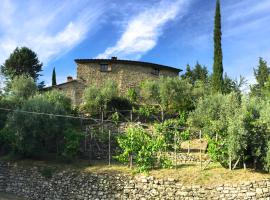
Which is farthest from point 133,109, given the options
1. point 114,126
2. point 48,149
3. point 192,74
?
point 192,74

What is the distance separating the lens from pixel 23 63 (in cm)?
4328

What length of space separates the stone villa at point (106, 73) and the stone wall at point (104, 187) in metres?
13.7

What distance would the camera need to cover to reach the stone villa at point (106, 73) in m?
35.4

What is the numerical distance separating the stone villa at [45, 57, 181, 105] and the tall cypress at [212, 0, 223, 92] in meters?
7.50

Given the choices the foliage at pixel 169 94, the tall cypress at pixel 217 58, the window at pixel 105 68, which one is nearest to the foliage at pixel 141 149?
the foliage at pixel 169 94

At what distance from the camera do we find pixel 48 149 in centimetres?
2408

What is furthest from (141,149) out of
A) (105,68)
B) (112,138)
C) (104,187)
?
(105,68)

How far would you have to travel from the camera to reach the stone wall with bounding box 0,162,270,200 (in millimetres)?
17938

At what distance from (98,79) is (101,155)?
42.2 ft

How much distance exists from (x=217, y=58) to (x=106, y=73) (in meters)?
10.9

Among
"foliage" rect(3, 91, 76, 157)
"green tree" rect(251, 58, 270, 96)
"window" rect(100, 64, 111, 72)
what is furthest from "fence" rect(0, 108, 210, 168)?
"green tree" rect(251, 58, 270, 96)

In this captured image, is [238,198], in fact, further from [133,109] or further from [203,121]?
[133,109]

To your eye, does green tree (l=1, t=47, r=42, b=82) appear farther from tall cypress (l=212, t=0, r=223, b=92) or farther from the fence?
tall cypress (l=212, t=0, r=223, b=92)

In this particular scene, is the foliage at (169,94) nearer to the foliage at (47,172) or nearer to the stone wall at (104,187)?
the stone wall at (104,187)
